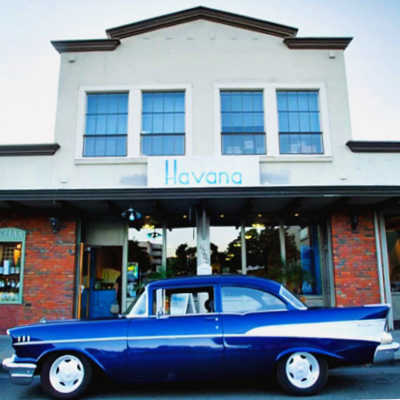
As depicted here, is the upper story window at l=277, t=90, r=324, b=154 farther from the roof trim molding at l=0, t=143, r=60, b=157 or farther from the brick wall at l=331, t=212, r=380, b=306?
the roof trim molding at l=0, t=143, r=60, b=157

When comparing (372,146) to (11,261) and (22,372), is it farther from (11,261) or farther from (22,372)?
(11,261)

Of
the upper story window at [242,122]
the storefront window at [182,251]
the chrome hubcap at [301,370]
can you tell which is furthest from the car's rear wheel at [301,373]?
the upper story window at [242,122]

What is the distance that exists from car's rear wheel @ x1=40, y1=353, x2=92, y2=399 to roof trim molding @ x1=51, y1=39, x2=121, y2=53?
8.63m

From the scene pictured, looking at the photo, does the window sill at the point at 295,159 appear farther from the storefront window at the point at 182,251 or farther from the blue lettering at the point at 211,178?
the storefront window at the point at 182,251

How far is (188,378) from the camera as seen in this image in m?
5.20

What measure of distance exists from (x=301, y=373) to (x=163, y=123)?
24.3ft

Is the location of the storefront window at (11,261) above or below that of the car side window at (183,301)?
above

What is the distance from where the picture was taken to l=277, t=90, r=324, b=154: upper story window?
10.8 metres

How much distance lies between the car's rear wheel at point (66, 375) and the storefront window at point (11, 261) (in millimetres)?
5644

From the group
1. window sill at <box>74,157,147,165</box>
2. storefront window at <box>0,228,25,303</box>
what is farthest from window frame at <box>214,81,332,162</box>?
storefront window at <box>0,228,25,303</box>

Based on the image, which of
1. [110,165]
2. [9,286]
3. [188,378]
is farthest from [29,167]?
[188,378]

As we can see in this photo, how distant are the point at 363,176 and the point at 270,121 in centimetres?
272

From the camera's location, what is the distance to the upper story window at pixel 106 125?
35.4ft

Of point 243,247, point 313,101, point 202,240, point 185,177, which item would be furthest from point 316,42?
point 202,240
